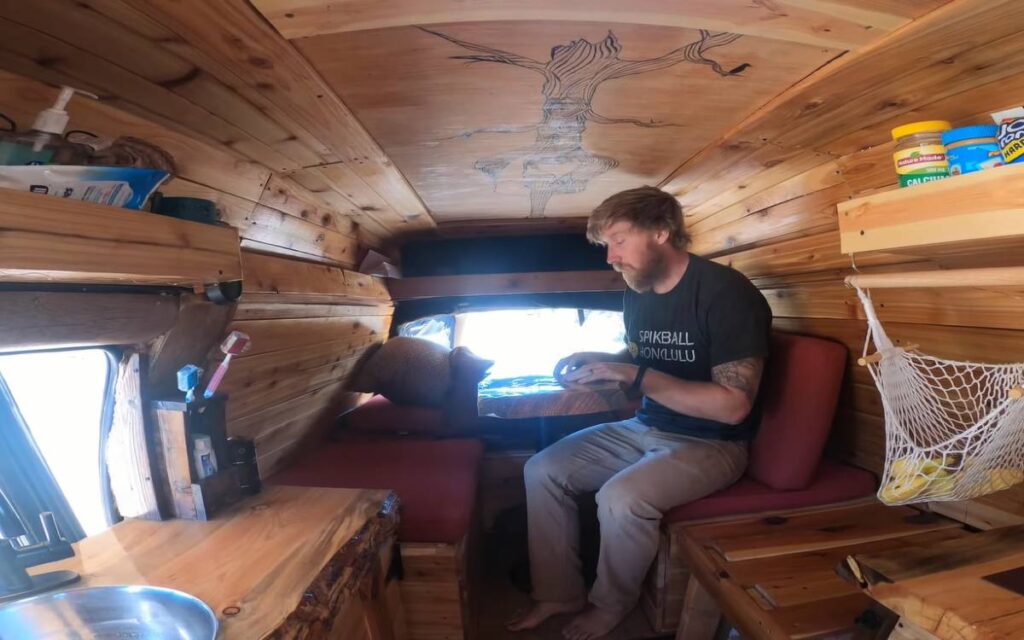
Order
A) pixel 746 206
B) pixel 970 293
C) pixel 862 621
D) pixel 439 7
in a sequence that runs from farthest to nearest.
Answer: pixel 746 206
pixel 970 293
pixel 862 621
pixel 439 7

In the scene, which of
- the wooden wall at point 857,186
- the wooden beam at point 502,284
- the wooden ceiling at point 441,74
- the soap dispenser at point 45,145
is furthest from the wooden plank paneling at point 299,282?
the wooden wall at point 857,186

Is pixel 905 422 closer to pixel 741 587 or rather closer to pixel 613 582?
pixel 741 587

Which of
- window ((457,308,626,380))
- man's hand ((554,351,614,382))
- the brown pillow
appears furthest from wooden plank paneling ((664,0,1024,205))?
window ((457,308,626,380))

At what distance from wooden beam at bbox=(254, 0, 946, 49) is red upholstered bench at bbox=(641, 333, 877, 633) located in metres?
1.27

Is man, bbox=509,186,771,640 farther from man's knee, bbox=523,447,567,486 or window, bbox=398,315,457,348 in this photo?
window, bbox=398,315,457,348

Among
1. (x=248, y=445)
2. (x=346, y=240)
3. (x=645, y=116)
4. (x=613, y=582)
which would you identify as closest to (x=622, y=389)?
(x=613, y=582)

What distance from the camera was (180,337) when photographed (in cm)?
127

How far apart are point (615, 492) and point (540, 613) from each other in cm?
58

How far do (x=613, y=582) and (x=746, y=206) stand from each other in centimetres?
150

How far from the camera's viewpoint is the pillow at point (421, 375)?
8.91 ft

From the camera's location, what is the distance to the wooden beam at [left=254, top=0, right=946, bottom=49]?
0.80 meters

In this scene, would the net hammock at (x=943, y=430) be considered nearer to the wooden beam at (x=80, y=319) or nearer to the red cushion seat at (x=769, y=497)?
the red cushion seat at (x=769, y=497)

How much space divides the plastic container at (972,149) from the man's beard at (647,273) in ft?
3.38

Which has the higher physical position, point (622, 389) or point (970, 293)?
point (970, 293)
